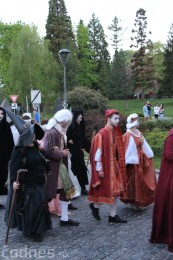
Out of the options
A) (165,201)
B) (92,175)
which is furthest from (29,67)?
(165,201)

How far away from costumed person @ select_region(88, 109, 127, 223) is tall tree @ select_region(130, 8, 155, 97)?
54.7m

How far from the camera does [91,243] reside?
5.34 meters

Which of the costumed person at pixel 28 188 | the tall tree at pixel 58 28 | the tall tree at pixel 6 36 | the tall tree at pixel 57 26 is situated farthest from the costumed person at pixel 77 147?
the tall tree at pixel 57 26

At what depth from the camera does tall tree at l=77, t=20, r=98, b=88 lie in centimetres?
6488

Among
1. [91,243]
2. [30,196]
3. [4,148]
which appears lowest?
[91,243]

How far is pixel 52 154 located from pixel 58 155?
0.31 ft

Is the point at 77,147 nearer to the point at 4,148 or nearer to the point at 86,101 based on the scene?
the point at 4,148

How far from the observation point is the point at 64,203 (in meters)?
6.07

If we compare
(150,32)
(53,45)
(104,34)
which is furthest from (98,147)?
(104,34)

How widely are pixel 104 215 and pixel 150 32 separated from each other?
6017 centimetres

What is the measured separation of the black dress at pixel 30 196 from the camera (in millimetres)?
5371

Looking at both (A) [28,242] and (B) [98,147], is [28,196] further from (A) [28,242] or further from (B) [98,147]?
(B) [98,147]

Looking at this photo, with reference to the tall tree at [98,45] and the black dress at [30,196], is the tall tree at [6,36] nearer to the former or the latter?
the tall tree at [98,45]

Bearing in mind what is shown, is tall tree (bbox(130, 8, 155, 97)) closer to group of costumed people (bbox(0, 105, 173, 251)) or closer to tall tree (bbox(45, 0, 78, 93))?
tall tree (bbox(45, 0, 78, 93))
